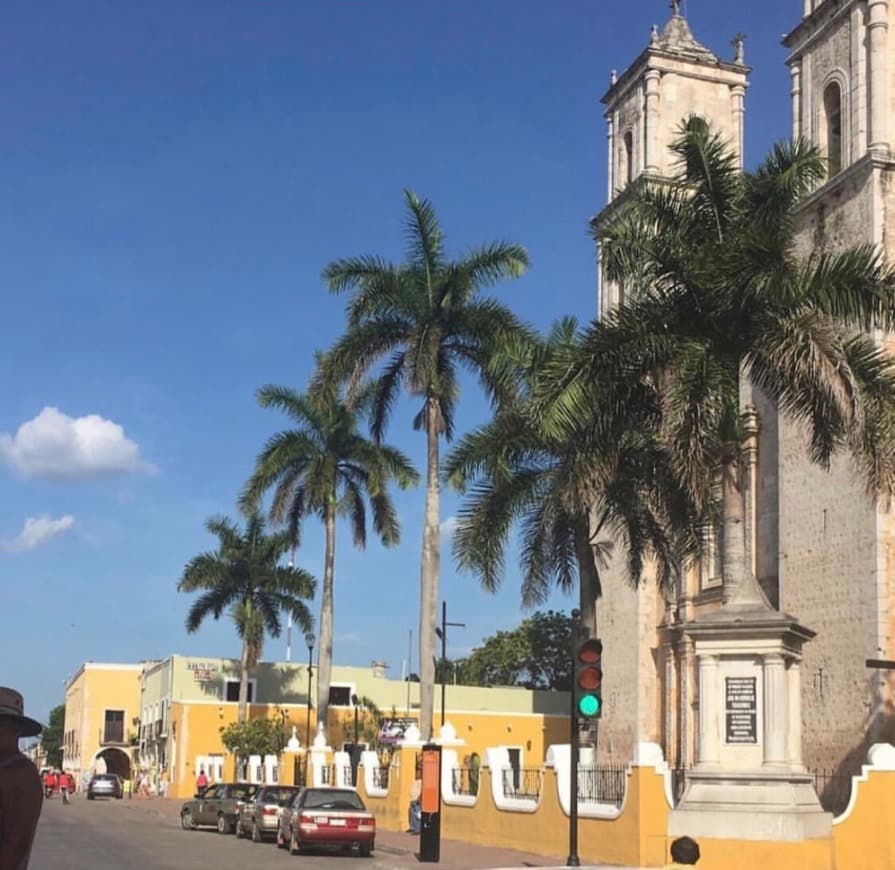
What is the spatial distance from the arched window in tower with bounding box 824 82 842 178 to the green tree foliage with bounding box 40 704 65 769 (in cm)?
10593

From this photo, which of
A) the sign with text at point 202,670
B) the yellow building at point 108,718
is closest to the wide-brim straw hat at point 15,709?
the sign with text at point 202,670

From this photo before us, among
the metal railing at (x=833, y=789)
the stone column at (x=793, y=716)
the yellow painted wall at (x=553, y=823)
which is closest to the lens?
the stone column at (x=793, y=716)

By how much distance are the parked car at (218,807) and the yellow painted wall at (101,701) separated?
55328mm

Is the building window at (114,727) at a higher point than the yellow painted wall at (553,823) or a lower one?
lower

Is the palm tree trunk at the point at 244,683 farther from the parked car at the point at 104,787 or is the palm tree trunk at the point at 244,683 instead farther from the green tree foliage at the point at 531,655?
the green tree foliage at the point at 531,655

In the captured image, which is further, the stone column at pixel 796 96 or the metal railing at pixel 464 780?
the stone column at pixel 796 96

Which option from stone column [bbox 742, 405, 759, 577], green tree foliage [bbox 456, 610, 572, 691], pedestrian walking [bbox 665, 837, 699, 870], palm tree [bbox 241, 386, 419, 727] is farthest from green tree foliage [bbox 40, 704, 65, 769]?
pedestrian walking [bbox 665, 837, 699, 870]

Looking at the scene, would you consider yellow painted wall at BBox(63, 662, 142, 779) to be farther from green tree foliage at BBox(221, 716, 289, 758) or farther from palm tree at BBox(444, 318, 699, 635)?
palm tree at BBox(444, 318, 699, 635)

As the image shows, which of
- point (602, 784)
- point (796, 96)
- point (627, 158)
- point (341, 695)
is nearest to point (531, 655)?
point (341, 695)

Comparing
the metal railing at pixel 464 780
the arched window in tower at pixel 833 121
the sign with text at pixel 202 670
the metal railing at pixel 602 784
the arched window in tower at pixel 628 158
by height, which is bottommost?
the metal railing at pixel 464 780

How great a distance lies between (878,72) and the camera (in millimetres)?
36219

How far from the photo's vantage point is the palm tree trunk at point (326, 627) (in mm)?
43188

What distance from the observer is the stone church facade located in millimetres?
33906

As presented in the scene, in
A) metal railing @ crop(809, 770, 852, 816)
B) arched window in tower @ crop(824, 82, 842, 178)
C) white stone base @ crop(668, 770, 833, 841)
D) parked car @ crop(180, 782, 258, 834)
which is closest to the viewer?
white stone base @ crop(668, 770, 833, 841)
